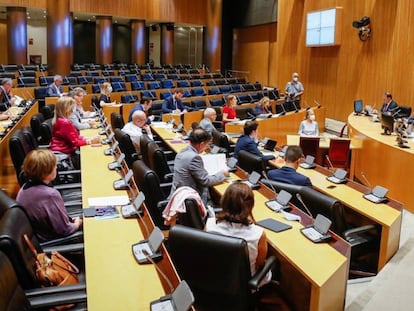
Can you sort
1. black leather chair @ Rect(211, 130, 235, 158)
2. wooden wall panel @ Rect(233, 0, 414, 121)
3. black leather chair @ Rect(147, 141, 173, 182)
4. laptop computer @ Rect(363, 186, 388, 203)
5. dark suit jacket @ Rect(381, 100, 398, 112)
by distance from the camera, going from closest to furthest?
laptop computer @ Rect(363, 186, 388, 203) < black leather chair @ Rect(147, 141, 173, 182) < black leather chair @ Rect(211, 130, 235, 158) < dark suit jacket @ Rect(381, 100, 398, 112) < wooden wall panel @ Rect(233, 0, 414, 121)

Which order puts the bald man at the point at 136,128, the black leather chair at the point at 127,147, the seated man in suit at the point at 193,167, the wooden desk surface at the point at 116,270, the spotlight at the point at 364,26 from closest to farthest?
the wooden desk surface at the point at 116,270, the seated man in suit at the point at 193,167, the black leather chair at the point at 127,147, the bald man at the point at 136,128, the spotlight at the point at 364,26

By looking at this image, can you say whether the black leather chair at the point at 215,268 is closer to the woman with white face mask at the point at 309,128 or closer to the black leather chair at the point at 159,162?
the black leather chair at the point at 159,162

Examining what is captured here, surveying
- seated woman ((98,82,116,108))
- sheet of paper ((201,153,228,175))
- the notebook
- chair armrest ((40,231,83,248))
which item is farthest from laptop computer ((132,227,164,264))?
seated woman ((98,82,116,108))

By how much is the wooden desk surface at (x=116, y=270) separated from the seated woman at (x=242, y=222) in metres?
0.53

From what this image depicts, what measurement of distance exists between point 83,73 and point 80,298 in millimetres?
14539

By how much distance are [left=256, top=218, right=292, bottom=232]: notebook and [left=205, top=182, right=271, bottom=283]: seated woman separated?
44 centimetres

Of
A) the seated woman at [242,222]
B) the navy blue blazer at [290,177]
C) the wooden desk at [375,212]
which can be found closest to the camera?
the seated woman at [242,222]

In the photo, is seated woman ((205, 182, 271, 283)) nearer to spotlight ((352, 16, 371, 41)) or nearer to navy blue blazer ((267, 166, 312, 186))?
navy blue blazer ((267, 166, 312, 186))

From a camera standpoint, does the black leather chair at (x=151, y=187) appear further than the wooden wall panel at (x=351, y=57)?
No

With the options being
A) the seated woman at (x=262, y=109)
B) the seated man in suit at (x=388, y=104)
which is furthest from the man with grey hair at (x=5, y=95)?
the seated man in suit at (x=388, y=104)

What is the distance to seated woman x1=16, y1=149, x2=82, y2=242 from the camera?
2.97m

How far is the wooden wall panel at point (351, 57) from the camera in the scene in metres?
10.8

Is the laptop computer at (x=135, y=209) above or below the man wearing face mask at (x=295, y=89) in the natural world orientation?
below

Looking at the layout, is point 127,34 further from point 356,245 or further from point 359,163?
point 356,245
